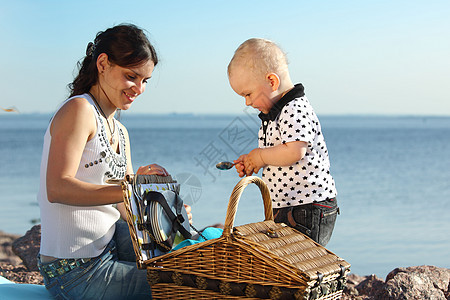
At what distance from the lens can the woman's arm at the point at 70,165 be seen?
2729 millimetres

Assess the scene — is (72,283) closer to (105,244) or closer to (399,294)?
(105,244)

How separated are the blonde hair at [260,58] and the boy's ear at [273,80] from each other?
0.02 m

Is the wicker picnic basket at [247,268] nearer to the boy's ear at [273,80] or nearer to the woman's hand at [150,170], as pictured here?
the woman's hand at [150,170]

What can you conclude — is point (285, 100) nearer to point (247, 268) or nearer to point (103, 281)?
point (247, 268)

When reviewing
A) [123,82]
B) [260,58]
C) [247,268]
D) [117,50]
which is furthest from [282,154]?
[117,50]

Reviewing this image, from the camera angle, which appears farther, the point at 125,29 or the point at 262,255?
the point at 125,29

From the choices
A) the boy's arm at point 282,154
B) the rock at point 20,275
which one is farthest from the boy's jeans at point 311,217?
the rock at point 20,275

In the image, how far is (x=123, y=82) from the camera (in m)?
3.15

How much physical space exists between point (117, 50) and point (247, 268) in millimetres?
1475

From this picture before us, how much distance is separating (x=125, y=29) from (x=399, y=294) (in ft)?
8.35

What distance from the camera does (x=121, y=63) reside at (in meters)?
3.15

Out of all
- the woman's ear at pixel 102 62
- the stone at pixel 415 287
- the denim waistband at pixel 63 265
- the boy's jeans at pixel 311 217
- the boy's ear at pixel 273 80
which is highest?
the woman's ear at pixel 102 62

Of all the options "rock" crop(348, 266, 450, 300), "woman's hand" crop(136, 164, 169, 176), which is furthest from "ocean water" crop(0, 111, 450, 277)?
"rock" crop(348, 266, 450, 300)

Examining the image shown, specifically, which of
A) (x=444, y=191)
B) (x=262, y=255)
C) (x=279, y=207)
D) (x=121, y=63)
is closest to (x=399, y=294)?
(x=279, y=207)
